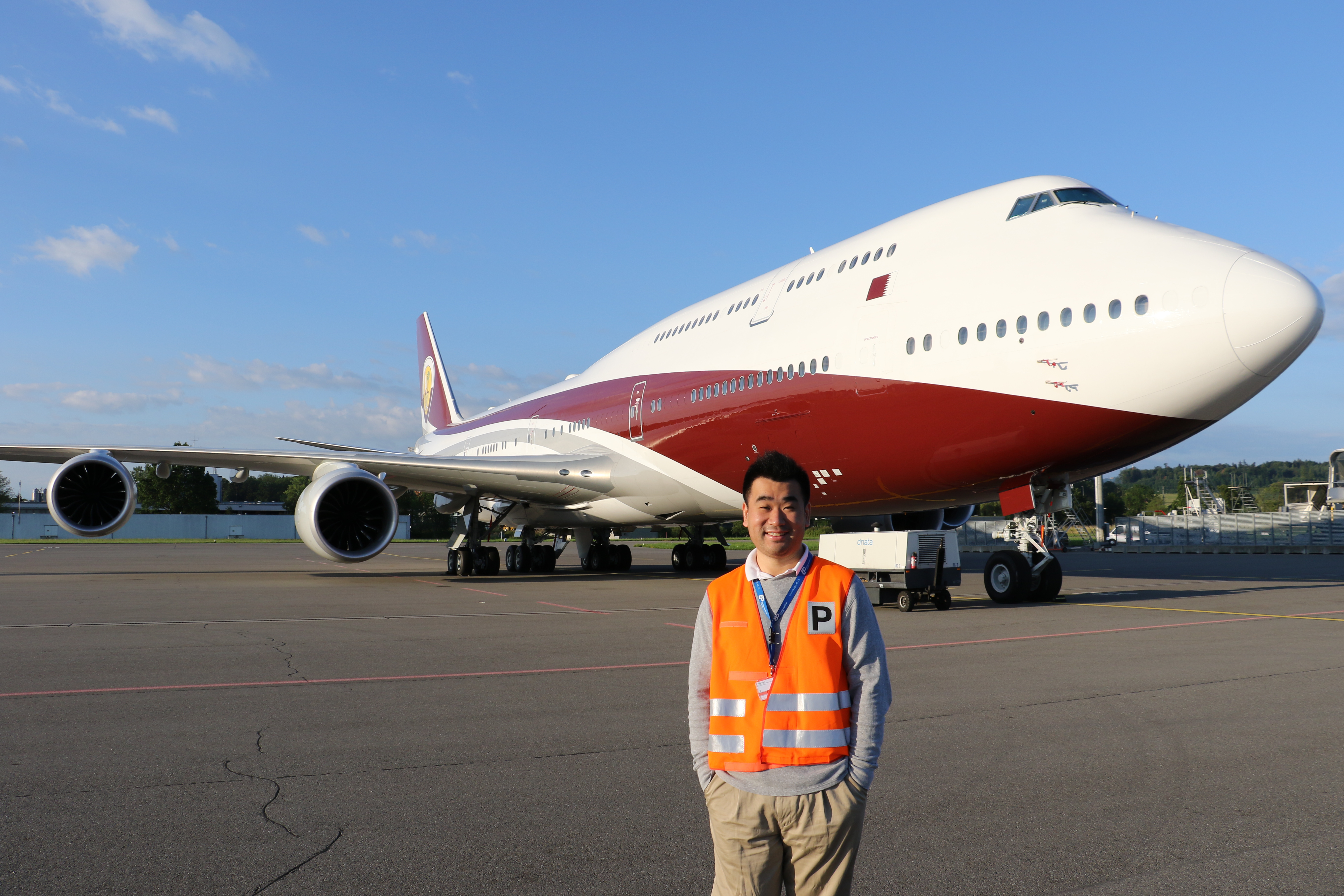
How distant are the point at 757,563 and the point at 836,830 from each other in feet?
2.26

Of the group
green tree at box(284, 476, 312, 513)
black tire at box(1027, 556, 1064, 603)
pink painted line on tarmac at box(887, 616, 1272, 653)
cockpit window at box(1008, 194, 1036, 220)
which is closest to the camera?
pink painted line on tarmac at box(887, 616, 1272, 653)

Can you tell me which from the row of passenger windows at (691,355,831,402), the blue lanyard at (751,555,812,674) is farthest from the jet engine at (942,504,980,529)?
the blue lanyard at (751,555,812,674)

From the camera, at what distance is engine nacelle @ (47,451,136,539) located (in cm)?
1769

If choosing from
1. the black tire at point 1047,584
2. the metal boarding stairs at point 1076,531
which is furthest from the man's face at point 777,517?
the black tire at point 1047,584

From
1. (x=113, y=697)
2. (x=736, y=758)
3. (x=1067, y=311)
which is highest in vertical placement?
(x=1067, y=311)

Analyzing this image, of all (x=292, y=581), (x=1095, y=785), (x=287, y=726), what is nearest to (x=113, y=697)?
(x=287, y=726)

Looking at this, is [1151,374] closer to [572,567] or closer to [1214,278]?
[1214,278]

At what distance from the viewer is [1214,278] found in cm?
996

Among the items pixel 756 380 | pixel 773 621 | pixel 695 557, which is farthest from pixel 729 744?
pixel 695 557

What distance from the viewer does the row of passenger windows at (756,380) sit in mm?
13547

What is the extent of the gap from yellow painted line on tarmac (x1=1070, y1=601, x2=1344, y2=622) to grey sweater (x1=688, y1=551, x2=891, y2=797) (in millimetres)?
11792

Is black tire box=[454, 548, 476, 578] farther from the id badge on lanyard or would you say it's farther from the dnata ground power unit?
the id badge on lanyard

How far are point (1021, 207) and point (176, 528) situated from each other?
265 feet

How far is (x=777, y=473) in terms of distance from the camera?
246 cm
